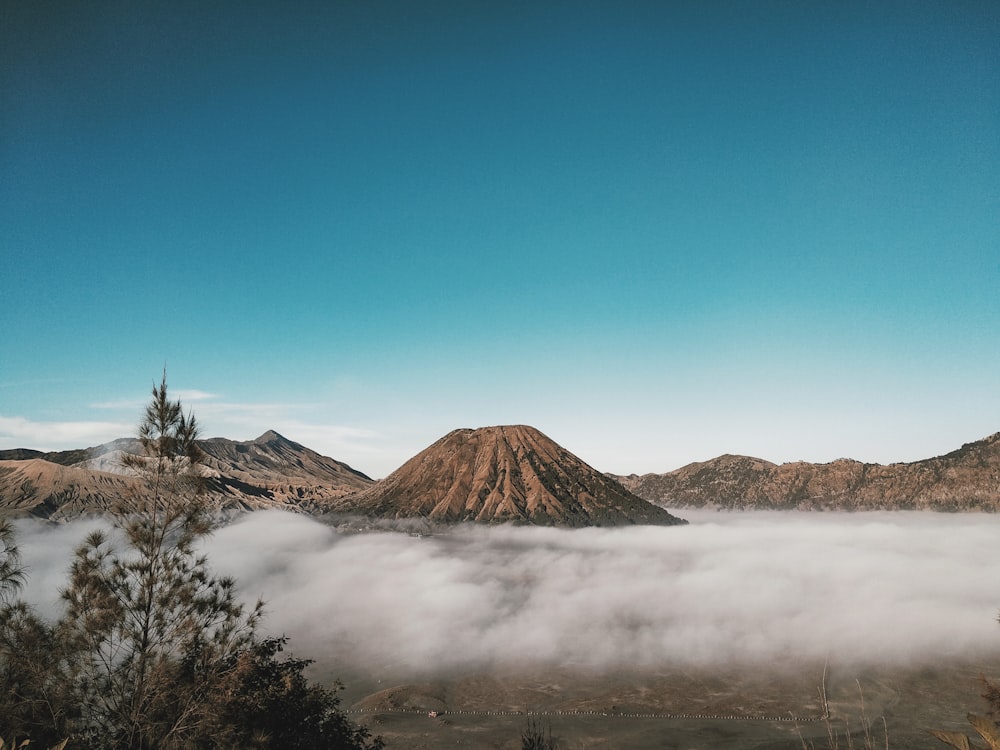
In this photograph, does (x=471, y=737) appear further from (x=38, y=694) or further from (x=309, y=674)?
(x=38, y=694)

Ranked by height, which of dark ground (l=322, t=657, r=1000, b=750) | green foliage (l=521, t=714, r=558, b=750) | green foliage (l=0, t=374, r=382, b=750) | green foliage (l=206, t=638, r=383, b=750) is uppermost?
green foliage (l=0, t=374, r=382, b=750)

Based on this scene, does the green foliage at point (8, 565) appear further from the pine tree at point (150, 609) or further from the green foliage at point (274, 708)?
the green foliage at point (274, 708)

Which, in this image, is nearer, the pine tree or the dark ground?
the pine tree

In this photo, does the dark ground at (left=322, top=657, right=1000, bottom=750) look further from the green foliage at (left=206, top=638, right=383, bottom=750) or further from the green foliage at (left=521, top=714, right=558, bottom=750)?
the green foliage at (left=206, top=638, right=383, bottom=750)

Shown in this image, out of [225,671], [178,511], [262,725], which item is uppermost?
[178,511]

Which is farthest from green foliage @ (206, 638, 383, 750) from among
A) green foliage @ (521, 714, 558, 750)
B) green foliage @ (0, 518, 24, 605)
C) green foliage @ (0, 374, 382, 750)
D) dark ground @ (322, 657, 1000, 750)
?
dark ground @ (322, 657, 1000, 750)

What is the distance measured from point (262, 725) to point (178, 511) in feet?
35.8

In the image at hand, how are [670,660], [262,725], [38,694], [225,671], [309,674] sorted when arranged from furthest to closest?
[670,660] → [309,674] → [262,725] → [225,671] → [38,694]

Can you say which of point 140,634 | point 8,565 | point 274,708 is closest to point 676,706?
point 274,708

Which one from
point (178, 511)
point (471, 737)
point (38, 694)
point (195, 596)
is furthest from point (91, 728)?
point (471, 737)

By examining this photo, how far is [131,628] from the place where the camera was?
18859 mm

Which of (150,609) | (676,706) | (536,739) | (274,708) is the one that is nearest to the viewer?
(150,609)

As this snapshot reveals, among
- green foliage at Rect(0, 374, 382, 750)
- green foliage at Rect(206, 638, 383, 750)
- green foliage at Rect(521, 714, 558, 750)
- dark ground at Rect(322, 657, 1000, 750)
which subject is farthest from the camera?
dark ground at Rect(322, 657, 1000, 750)

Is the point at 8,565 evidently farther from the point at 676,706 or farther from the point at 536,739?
the point at 676,706
